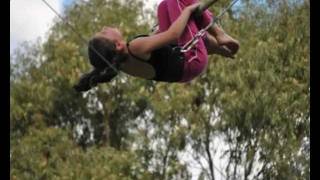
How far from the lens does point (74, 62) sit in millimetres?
14797

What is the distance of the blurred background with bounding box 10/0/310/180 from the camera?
1249cm

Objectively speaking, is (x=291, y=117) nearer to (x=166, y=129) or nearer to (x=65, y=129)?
(x=166, y=129)

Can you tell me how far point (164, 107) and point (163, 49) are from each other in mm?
9679

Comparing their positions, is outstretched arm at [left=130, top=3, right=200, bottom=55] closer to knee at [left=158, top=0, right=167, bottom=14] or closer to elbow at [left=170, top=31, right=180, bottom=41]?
elbow at [left=170, top=31, right=180, bottom=41]

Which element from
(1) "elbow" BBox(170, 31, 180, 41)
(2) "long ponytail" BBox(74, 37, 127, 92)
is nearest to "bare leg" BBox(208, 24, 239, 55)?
(1) "elbow" BBox(170, 31, 180, 41)

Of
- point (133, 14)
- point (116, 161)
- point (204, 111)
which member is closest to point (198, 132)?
Answer: point (204, 111)

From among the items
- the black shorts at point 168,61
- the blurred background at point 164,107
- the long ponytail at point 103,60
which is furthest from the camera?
the blurred background at point 164,107

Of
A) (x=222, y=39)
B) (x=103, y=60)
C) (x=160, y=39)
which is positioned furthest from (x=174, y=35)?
(x=222, y=39)

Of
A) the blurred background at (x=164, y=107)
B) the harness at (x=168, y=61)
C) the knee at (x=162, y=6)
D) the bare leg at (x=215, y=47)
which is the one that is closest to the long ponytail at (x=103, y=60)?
the harness at (x=168, y=61)

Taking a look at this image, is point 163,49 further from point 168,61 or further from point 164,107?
point 164,107

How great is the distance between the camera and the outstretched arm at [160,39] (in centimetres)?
404

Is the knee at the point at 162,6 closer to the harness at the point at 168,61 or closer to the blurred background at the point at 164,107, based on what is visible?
the harness at the point at 168,61

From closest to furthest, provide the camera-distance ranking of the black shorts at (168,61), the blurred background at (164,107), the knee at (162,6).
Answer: the black shorts at (168,61)
the knee at (162,6)
the blurred background at (164,107)

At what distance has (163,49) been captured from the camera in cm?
416
